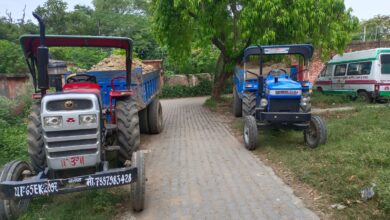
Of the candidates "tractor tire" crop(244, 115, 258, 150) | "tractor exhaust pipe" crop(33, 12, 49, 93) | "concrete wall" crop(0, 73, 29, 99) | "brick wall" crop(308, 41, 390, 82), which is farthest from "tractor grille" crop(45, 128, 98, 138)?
"brick wall" crop(308, 41, 390, 82)

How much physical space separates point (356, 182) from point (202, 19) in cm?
936

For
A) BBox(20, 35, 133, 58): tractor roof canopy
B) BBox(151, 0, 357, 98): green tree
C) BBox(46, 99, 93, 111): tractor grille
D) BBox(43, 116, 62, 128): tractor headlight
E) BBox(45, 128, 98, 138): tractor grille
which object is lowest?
BBox(45, 128, 98, 138): tractor grille

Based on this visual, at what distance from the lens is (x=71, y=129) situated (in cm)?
445

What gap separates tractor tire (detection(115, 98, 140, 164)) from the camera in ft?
18.3

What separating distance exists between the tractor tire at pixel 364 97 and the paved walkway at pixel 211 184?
8273 mm

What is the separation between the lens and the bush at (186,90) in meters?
23.6

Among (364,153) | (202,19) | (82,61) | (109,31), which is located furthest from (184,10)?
(109,31)

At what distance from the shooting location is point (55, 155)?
4.50 metres

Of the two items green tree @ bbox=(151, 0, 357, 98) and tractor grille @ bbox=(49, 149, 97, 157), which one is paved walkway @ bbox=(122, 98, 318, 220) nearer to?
tractor grille @ bbox=(49, 149, 97, 157)

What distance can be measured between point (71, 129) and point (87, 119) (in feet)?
0.74

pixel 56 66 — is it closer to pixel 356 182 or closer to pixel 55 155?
pixel 55 155

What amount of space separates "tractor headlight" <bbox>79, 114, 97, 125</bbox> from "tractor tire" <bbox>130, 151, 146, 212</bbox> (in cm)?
72

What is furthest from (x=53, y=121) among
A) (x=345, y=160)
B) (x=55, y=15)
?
(x=55, y=15)

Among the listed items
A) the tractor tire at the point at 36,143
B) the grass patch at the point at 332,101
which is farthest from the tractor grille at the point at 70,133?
the grass patch at the point at 332,101
